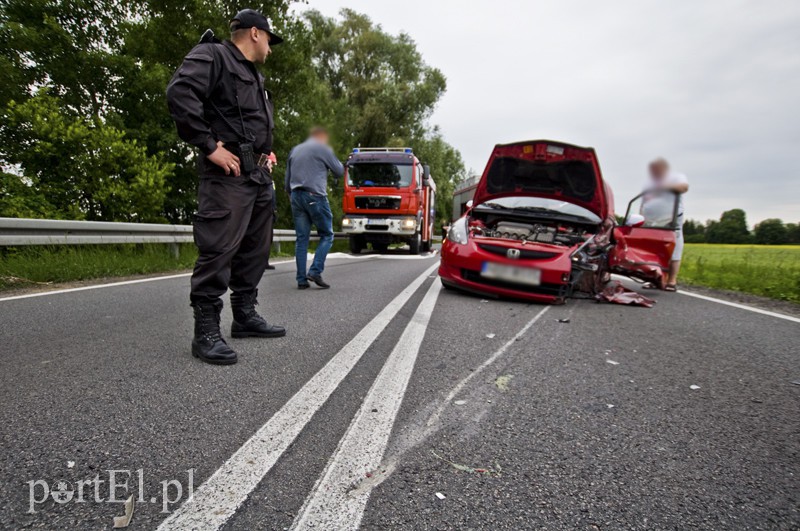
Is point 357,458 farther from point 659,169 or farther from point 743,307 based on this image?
point 743,307

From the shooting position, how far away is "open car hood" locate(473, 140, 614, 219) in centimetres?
579

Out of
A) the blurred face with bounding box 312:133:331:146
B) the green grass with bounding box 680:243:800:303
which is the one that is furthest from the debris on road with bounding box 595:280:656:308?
the blurred face with bounding box 312:133:331:146

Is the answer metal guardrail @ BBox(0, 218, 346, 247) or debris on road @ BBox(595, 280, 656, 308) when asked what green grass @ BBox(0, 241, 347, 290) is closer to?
metal guardrail @ BBox(0, 218, 346, 247)

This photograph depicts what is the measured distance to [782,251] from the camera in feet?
34.6

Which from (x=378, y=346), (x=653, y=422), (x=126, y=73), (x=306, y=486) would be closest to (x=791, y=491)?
(x=653, y=422)

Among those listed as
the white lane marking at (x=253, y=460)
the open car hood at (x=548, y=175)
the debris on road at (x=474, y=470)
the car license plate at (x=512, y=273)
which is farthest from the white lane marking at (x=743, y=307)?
the white lane marking at (x=253, y=460)

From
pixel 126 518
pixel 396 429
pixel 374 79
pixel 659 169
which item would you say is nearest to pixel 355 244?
pixel 659 169

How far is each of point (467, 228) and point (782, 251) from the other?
9.66 metres

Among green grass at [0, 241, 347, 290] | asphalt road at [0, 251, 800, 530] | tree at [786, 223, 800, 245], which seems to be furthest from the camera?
tree at [786, 223, 800, 245]

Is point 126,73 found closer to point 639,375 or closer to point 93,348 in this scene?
point 93,348

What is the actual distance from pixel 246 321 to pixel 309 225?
2945mm

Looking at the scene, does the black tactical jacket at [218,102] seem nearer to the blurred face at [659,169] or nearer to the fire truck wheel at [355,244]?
the blurred face at [659,169]

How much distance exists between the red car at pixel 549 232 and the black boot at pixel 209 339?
10.2ft

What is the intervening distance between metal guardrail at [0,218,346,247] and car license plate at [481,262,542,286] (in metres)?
5.64
